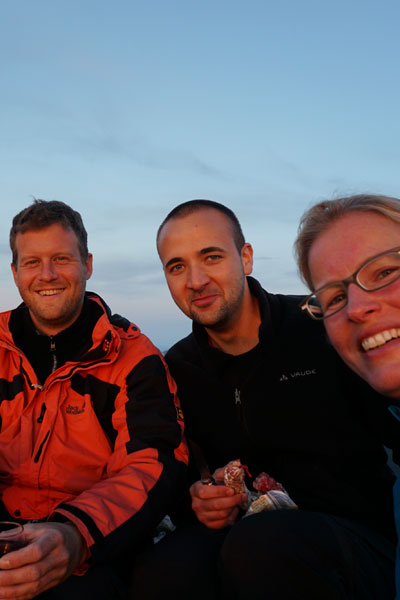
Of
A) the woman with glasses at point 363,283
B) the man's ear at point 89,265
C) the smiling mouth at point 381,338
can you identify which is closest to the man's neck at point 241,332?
the man's ear at point 89,265

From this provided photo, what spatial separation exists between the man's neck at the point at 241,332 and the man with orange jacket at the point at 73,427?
1.65 ft

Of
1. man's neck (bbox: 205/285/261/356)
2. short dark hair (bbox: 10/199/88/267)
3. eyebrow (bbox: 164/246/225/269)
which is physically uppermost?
short dark hair (bbox: 10/199/88/267)

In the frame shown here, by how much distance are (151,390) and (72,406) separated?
1.67 feet

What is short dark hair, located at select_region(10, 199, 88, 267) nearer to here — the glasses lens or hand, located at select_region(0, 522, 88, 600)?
hand, located at select_region(0, 522, 88, 600)

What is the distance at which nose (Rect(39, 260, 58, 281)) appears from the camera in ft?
12.0

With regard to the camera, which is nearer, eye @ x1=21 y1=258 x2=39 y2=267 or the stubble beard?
the stubble beard

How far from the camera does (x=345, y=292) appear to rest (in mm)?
2174

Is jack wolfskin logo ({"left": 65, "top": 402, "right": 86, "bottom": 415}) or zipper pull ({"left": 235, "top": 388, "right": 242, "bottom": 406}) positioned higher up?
jack wolfskin logo ({"left": 65, "top": 402, "right": 86, "bottom": 415})

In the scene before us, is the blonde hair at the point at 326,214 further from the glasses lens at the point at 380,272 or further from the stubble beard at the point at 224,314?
the stubble beard at the point at 224,314

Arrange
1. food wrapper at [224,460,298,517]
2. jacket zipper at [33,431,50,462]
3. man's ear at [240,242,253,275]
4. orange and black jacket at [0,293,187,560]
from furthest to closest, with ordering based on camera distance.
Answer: man's ear at [240,242,253,275]
jacket zipper at [33,431,50,462]
orange and black jacket at [0,293,187,560]
food wrapper at [224,460,298,517]

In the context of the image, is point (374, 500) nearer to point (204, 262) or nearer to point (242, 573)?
point (242, 573)

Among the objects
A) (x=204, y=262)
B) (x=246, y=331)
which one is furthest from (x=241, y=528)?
(x=204, y=262)

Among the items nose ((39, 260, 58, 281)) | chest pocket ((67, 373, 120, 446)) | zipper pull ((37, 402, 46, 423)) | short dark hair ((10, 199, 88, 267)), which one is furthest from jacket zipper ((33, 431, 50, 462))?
short dark hair ((10, 199, 88, 267))

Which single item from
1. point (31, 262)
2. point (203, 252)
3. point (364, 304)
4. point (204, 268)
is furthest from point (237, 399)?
point (31, 262)
